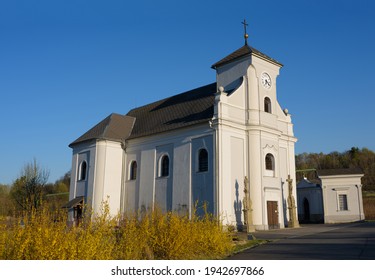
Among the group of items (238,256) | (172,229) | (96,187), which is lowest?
(238,256)

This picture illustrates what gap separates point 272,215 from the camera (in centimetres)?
2617

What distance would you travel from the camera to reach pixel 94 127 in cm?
3559

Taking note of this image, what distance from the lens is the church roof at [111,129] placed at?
3231cm

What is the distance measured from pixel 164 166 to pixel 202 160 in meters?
4.32

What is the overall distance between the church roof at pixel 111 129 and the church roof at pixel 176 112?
2.51ft

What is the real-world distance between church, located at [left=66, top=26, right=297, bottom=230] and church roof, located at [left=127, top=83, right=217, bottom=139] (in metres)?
0.12

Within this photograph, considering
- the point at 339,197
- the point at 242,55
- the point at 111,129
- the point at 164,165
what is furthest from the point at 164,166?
the point at 339,197

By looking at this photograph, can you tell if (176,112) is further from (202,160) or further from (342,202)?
(342,202)

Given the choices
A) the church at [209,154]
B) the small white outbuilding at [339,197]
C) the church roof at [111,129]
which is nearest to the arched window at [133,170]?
the church at [209,154]

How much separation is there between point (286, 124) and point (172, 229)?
2157 centimetres

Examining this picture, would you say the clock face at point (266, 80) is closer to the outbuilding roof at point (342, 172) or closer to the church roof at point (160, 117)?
the church roof at point (160, 117)

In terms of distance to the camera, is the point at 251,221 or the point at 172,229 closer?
the point at 172,229
